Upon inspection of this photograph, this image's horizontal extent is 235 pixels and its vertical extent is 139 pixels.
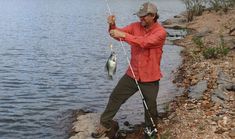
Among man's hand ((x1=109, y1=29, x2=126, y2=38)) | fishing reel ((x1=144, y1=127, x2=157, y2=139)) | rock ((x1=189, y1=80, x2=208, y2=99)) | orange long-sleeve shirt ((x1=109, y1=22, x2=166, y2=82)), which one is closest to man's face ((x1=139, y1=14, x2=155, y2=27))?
orange long-sleeve shirt ((x1=109, y1=22, x2=166, y2=82))

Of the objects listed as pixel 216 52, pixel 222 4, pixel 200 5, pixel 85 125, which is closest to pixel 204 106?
pixel 85 125

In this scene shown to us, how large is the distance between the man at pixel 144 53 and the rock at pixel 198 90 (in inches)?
125

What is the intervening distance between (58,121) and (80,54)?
14.3m

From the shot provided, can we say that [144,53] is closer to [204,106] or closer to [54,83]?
[204,106]

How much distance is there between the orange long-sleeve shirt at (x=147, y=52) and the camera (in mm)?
8859

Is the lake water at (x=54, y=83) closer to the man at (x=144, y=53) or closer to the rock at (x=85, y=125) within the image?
the rock at (x=85, y=125)

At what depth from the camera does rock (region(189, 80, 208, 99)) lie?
12.4 meters

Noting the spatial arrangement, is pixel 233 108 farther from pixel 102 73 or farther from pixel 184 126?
pixel 102 73

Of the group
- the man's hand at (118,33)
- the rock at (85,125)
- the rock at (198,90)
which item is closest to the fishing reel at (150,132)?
the rock at (85,125)

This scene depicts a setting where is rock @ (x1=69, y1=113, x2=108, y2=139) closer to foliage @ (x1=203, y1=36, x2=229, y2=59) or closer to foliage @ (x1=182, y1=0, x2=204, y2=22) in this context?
foliage @ (x1=203, y1=36, x2=229, y2=59)

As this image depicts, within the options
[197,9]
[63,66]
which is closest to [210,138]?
[63,66]

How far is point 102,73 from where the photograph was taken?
20.4 m

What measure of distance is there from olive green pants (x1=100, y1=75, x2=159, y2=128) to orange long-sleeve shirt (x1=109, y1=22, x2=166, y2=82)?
15 centimetres

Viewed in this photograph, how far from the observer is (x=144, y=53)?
9031 millimetres
